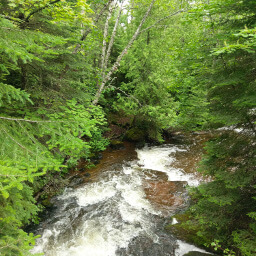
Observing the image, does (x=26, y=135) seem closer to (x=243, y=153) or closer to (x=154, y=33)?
(x=243, y=153)

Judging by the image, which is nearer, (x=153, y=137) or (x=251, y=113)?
(x=251, y=113)

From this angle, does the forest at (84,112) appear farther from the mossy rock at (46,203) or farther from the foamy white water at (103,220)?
the foamy white water at (103,220)

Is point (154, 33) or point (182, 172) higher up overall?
point (154, 33)

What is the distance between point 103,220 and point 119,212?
70 cm

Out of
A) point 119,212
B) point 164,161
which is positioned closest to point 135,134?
point 164,161

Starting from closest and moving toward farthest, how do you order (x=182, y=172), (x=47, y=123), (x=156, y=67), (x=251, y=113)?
(x=47, y=123)
(x=251, y=113)
(x=182, y=172)
(x=156, y=67)

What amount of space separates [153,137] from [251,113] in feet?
31.6

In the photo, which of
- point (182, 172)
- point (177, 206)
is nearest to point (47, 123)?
point (177, 206)

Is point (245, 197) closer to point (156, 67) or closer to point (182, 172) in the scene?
point (182, 172)

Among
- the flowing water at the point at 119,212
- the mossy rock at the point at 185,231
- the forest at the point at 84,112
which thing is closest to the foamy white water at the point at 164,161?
the flowing water at the point at 119,212

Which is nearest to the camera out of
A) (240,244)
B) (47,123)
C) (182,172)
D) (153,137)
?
(47,123)

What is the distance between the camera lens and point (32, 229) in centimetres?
632

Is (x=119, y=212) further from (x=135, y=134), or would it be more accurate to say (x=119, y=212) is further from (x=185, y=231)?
(x=135, y=134)

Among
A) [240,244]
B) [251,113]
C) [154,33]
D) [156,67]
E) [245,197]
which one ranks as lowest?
[240,244]
